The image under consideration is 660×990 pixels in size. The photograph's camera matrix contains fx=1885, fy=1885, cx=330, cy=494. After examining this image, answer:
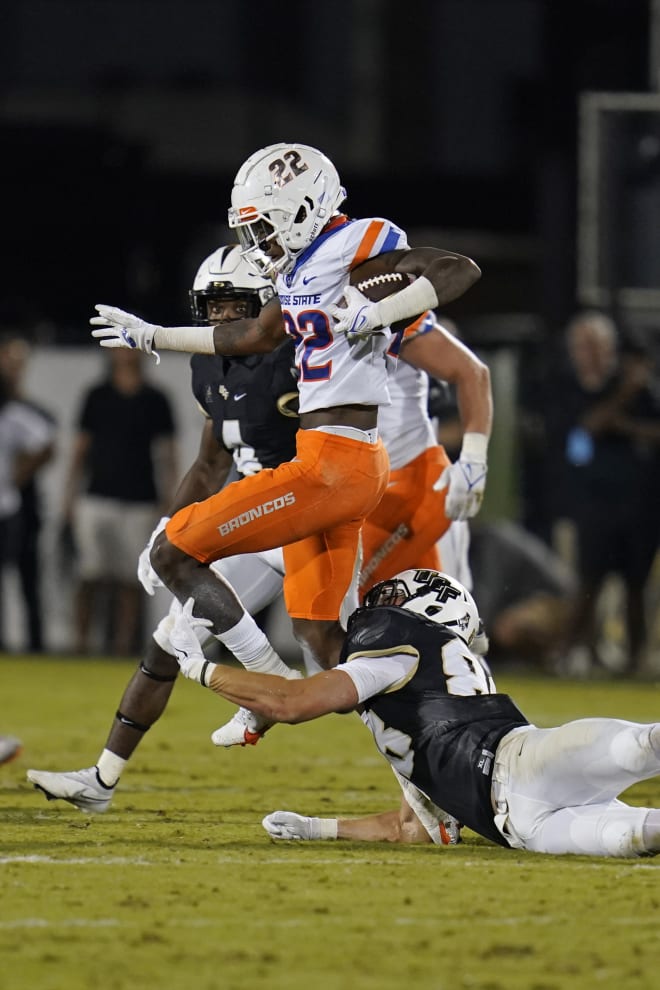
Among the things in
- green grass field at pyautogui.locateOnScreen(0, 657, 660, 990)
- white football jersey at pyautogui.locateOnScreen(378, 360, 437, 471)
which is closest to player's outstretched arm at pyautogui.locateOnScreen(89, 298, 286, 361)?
white football jersey at pyautogui.locateOnScreen(378, 360, 437, 471)

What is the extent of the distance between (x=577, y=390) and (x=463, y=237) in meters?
14.1

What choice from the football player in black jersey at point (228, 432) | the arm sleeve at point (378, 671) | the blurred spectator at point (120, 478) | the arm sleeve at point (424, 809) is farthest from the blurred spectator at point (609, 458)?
the arm sleeve at point (378, 671)

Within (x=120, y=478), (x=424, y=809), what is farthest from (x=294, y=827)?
(x=120, y=478)

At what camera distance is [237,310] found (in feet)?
19.7

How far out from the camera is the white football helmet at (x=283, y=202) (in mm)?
5500

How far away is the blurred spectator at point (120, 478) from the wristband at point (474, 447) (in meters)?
5.11

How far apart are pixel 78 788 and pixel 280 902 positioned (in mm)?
1600

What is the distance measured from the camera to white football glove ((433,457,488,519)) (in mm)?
6066

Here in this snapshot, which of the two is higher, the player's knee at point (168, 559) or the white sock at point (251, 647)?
the player's knee at point (168, 559)

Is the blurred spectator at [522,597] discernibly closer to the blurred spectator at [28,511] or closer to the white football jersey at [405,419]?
the blurred spectator at [28,511]

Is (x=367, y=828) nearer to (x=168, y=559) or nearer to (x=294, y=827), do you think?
(x=294, y=827)

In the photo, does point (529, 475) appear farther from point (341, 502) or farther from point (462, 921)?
point (462, 921)

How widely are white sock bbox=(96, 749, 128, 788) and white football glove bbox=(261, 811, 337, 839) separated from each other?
27.3 inches

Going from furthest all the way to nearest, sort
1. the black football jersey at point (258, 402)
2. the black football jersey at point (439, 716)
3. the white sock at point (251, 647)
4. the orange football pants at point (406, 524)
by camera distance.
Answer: the orange football pants at point (406, 524)
the black football jersey at point (258, 402)
the white sock at point (251, 647)
the black football jersey at point (439, 716)
